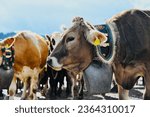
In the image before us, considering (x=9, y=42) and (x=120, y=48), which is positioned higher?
(x=9, y=42)

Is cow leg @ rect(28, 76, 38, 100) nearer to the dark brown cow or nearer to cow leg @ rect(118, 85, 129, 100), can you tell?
the dark brown cow

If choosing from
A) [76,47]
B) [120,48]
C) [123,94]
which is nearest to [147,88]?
[123,94]

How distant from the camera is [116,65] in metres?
3.33

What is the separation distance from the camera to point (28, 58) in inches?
Result: 153

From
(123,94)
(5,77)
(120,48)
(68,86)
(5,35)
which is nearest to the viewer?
(120,48)

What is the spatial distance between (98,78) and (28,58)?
677 mm

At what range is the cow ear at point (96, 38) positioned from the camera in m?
3.36

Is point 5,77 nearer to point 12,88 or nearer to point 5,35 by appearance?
point 12,88

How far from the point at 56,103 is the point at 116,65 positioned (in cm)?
55

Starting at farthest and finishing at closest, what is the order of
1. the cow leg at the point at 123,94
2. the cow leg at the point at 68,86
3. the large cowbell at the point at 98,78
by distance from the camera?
the cow leg at the point at 68,86, the large cowbell at the point at 98,78, the cow leg at the point at 123,94

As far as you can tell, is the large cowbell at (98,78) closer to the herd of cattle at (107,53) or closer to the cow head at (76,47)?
the herd of cattle at (107,53)

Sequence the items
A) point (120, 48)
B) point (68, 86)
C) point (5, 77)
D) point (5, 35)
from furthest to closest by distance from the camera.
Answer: point (68, 86) → point (5, 35) → point (5, 77) → point (120, 48)

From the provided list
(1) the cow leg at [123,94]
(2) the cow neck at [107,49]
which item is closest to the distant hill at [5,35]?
(2) the cow neck at [107,49]

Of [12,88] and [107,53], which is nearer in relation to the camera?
[107,53]
